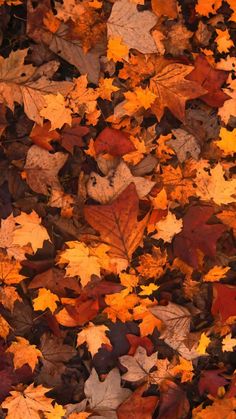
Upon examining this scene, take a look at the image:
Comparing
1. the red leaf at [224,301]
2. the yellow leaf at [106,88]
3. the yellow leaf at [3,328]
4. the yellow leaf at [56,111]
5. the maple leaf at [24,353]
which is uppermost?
the yellow leaf at [106,88]

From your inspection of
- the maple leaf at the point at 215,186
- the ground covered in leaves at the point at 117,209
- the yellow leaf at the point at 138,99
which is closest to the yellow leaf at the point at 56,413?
the ground covered in leaves at the point at 117,209

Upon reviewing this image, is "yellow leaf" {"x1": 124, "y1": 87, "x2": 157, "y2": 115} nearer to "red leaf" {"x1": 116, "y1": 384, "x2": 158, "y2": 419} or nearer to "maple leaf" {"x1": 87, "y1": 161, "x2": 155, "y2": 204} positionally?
"maple leaf" {"x1": 87, "y1": 161, "x2": 155, "y2": 204}

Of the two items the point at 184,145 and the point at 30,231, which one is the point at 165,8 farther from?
the point at 30,231

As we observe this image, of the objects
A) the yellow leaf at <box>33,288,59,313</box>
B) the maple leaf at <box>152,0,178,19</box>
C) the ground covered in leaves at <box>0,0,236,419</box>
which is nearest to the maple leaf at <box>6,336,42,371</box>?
the ground covered in leaves at <box>0,0,236,419</box>

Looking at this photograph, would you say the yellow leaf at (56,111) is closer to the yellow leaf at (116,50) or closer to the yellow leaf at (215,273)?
the yellow leaf at (116,50)

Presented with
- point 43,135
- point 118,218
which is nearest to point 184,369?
point 118,218

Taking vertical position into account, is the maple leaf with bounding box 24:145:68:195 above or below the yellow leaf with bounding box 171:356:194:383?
above
